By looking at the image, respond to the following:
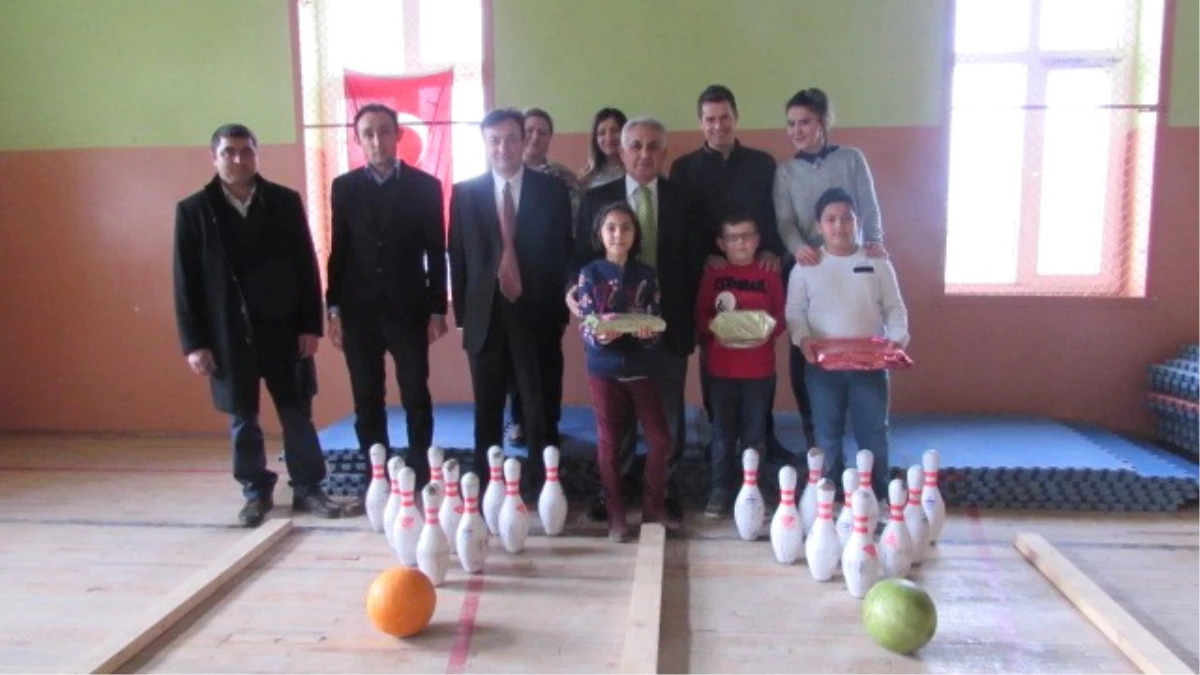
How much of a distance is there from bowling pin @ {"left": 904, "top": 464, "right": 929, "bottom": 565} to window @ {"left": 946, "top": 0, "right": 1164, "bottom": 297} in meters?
1.45

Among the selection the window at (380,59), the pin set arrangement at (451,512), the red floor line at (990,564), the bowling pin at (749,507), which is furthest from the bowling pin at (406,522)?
the window at (380,59)

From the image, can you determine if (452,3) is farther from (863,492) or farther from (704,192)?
(863,492)

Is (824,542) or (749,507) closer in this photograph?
(824,542)

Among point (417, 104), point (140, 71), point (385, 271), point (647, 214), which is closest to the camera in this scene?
point (647, 214)

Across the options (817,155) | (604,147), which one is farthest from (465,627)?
(817,155)

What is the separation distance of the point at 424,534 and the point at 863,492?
1.04m

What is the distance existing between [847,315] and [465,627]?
51.5 inches

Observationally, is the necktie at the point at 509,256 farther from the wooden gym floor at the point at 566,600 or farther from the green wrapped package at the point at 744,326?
the wooden gym floor at the point at 566,600

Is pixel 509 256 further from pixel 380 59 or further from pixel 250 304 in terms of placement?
pixel 380 59

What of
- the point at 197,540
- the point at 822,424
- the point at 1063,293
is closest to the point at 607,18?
the point at 822,424

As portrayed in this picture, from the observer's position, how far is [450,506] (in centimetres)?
228

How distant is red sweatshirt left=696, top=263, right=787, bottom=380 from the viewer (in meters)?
2.46

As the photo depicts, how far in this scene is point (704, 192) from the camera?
2.57 meters

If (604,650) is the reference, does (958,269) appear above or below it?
above
